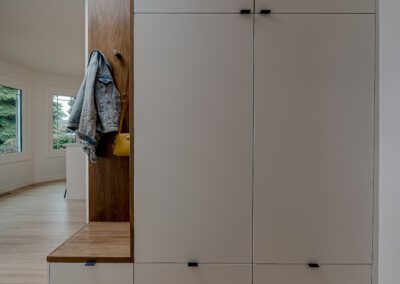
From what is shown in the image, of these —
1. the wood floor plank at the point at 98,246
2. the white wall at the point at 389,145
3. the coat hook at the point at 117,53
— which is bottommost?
the wood floor plank at the point at 98,246

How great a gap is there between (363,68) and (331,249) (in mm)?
866

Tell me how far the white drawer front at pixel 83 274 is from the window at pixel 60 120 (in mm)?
6309

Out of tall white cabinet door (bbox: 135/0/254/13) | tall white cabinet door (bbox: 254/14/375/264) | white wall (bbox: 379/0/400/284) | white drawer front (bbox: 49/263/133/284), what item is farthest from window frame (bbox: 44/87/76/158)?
white wall (bbox: 379/0/400/284)

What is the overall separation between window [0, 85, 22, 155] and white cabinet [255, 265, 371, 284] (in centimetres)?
584

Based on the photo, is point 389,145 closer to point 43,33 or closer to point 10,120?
point 43,33

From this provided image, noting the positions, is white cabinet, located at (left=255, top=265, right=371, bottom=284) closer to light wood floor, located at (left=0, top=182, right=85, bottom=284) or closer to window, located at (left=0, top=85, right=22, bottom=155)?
light wood floor, located at (left=0, top=182, right=85, bottom=284)

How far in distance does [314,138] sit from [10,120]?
6240mm

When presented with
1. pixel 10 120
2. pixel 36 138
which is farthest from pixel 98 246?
pixel 36 138

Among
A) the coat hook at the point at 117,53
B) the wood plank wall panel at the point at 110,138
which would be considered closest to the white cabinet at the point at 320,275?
the wood plank wall panel at the point at 110,138

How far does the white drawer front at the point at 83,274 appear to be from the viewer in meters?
1.30

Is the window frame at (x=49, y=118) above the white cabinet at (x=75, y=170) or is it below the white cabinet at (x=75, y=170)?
above

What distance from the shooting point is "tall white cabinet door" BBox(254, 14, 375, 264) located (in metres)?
1.27

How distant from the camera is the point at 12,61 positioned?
552 cm

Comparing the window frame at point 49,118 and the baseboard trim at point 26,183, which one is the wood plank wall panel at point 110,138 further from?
the window frame at point 49,118
